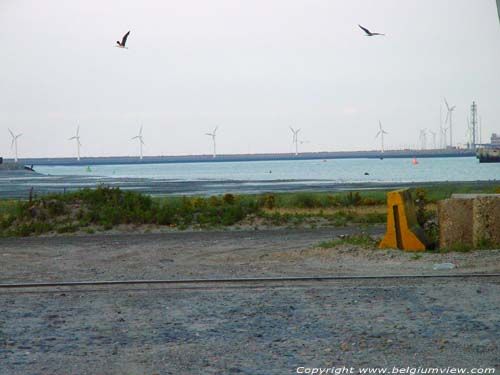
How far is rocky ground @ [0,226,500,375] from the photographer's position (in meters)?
8.52

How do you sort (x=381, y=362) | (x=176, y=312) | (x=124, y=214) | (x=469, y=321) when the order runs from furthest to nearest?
(x=124, y=214) → (x=176, y=312) → (x=469, y=321) → (x=381, y=362)

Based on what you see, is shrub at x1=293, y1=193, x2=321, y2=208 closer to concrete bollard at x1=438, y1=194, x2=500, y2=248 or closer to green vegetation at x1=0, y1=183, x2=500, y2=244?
green vegetation at x1=0, y1=183, x2=500, y2=244

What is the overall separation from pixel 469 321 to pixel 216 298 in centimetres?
380

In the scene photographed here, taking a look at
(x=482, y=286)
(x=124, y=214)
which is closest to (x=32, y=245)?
(x=124, y=214)

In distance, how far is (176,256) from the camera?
19.4 meters

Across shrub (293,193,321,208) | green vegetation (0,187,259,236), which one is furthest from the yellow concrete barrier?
shrub (293,193,321,208)

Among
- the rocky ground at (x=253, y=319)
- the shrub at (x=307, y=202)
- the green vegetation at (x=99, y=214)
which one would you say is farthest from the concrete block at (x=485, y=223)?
the shrub at (x=307, y=202)

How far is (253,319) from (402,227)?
840 centimetres

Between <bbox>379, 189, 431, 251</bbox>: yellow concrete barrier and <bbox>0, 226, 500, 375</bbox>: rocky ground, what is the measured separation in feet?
2.05

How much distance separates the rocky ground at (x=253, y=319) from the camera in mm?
8516

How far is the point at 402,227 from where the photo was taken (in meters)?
18.6

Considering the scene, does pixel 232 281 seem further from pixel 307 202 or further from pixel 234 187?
pixel 234 187

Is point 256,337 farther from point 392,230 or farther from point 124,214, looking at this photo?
point 124,214

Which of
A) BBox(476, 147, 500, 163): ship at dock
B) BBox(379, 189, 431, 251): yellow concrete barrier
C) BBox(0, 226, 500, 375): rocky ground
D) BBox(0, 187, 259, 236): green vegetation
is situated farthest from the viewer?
BBox(476, 147, 500, 163): ship at dock
